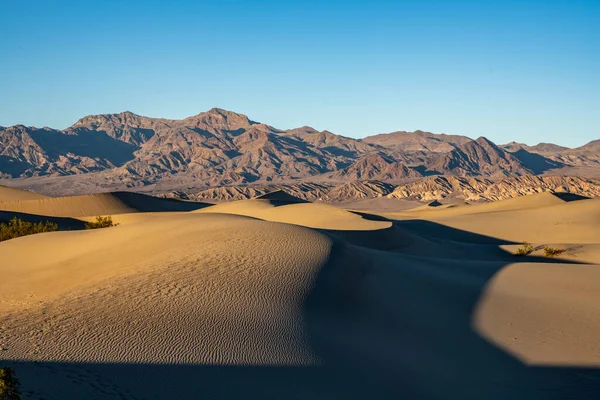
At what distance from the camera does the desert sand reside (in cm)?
852

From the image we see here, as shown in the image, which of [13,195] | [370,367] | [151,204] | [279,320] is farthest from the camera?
[13,195]

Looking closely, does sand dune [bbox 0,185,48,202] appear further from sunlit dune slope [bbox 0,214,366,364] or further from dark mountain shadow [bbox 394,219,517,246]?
sunlit dune slope [bbox 0,214,366,364]

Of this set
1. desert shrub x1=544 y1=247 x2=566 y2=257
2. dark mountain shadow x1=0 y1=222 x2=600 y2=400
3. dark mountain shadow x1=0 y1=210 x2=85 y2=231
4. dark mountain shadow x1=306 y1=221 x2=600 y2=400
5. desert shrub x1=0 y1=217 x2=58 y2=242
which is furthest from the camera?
dark mountain shadow x1=0 y1=210 x2=85 y2=231

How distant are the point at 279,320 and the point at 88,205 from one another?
53520mm

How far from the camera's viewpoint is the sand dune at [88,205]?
56.7 m

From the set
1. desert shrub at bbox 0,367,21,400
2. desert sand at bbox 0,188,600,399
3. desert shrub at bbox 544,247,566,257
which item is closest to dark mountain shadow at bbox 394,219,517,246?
desert shrub at bbox 544,247,566,257

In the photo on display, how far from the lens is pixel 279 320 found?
1144 cm

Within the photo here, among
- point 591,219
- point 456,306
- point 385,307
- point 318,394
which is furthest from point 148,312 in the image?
point 591,219

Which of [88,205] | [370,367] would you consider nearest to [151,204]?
[88,205]

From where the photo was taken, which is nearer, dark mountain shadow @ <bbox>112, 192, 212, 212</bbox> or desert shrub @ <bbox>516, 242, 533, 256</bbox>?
desert shrub @ <bbox>516, 242, 533, 256</bbox>

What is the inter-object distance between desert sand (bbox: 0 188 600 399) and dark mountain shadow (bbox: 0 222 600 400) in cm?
4

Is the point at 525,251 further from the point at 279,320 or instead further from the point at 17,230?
the point at 17,230

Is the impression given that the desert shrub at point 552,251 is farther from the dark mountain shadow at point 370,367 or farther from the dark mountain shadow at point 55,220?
the dark mountain shadow at point 55,220

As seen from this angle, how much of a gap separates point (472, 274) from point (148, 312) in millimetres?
13955
